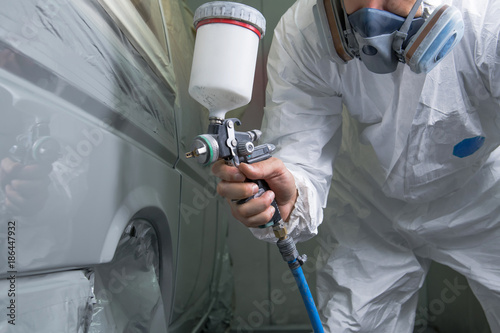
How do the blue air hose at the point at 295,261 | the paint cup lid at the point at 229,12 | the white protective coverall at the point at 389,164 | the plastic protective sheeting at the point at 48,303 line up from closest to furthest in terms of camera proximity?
the plastic protective sheeting at the point at 48,303
the paint cup lid at the point at 229,12
the blue air hose at the point at 295,261
the white protective coverall at the point at 389,164

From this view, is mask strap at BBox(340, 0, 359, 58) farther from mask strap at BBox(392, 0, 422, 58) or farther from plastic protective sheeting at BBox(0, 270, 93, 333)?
plastic protective sheeting at BBox(0, 270, 93, 333)

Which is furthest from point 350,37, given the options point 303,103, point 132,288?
point 132,288

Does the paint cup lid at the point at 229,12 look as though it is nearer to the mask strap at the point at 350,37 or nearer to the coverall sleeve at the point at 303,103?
the mask strap at the point at 350,37

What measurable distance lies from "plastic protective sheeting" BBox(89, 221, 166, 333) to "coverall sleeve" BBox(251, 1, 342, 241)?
1.27 feet

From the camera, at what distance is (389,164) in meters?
1.25

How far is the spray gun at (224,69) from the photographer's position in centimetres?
85

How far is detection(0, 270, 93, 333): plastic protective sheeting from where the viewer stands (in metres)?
0.53

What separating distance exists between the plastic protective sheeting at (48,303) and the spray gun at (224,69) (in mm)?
302

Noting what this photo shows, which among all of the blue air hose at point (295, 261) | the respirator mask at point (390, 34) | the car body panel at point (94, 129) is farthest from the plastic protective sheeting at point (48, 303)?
the respirator mask at point (390, 34)

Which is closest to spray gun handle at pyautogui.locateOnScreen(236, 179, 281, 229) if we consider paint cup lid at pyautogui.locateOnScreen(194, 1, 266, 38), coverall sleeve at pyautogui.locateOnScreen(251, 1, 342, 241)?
coverall sleeve at pyautogui.locateOnScreen(251, 1, 342, 241)

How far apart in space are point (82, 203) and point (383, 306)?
1183mm

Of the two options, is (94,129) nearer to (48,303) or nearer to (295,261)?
(48,303)

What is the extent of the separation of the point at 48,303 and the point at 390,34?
812 millimetres

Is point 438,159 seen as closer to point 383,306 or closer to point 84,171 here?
point 383,306
